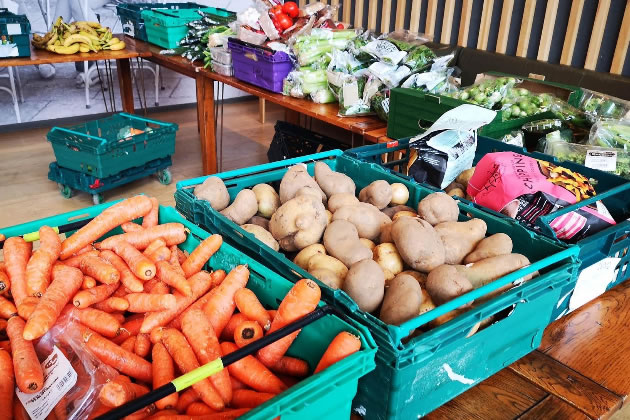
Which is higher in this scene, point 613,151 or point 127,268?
point 613,151

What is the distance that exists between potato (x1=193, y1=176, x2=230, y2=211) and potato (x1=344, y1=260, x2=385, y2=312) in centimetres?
51

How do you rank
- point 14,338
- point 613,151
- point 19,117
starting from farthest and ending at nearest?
point 19,117
point 613,151
point 14,338

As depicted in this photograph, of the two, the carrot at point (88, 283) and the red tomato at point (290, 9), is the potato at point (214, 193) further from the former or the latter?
the red tomato at point (290, 9)

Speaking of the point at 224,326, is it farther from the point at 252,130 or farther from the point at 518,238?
the point at 252,130

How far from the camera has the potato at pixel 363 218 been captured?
1312 mm

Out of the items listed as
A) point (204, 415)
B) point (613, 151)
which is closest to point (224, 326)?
point (204, 415)

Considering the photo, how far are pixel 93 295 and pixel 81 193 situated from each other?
2.94 m

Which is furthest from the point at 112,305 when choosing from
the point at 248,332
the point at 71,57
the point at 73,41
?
the point at 73,41

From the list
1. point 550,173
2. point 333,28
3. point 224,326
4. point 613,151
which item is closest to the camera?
point 224,326

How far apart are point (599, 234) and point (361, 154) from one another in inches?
29.9

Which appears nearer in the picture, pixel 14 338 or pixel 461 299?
pixel 461 299

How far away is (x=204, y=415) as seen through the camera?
0.88 m

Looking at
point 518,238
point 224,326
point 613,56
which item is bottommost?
point 224,326

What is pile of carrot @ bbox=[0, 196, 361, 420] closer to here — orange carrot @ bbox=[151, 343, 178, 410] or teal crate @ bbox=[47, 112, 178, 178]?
orange carrot @ bbox=[151, 343, 178, 410]
